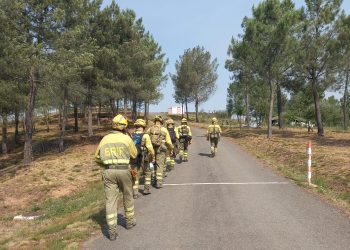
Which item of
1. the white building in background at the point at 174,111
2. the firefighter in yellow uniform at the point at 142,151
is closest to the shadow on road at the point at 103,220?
the firefighter in yellow uniform at the point at 142,151

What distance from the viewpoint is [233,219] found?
8.27 meters

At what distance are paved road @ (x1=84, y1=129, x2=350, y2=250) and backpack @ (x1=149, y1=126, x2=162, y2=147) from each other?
4.34 ft

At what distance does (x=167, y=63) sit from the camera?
5416cm

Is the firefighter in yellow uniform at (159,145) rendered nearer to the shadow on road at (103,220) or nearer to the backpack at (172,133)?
the shadow on road at (103,220)

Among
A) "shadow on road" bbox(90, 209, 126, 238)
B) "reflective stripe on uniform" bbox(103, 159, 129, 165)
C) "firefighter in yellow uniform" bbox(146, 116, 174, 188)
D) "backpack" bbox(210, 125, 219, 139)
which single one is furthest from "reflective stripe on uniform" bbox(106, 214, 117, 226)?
"backpack" bbox(210, 125, 219, 139)

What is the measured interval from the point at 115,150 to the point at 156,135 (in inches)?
195

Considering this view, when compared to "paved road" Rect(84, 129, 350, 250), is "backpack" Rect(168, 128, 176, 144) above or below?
above

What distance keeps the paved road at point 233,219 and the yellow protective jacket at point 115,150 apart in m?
1.34

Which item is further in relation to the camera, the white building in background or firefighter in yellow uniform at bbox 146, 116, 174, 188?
the white building in background

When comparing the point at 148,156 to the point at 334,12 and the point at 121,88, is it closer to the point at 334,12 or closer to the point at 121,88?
the point at 121,88

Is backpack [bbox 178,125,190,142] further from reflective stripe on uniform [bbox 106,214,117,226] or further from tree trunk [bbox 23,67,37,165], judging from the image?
reflective stripe on uniform [bbox 106,214,117,226]

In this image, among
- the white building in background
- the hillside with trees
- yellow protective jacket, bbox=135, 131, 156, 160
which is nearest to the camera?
yellow protective jacket, bbox=135, 131, 156, 160

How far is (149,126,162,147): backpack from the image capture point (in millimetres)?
12227

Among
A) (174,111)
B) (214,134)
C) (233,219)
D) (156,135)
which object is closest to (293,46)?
Result: (214,134)
